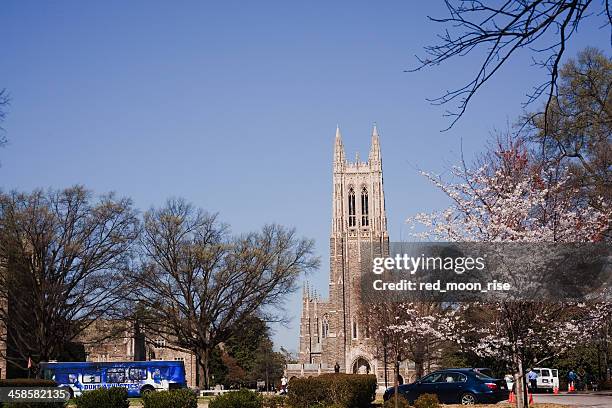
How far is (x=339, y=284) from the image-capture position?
92312 millimetres

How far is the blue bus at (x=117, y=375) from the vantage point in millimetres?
39781

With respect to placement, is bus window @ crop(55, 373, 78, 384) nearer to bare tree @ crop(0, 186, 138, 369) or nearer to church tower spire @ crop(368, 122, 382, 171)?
bare tree @ crop(0, 186, 138, 369)

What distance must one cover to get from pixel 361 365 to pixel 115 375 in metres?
51.1

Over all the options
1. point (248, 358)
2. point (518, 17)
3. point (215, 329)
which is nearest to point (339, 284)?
point (248, 358)

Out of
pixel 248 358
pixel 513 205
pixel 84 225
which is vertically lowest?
pixel 248 358

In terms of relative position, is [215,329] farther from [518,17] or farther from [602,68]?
[518,17]

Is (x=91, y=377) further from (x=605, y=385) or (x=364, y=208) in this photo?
(x=364, y=208)

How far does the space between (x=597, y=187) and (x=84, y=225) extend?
94.1 feet

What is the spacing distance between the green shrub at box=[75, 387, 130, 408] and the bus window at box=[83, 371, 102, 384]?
68.3 ft

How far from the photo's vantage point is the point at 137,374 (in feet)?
135

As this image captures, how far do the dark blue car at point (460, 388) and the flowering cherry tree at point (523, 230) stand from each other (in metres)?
2.58

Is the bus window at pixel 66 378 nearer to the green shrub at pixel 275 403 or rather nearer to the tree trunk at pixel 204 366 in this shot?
the tree trunk at pixel 204 366

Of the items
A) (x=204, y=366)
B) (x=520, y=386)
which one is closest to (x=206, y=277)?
(x=204, y=366)

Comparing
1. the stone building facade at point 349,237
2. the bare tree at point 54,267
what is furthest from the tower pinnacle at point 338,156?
the bare tree at point 54,267
